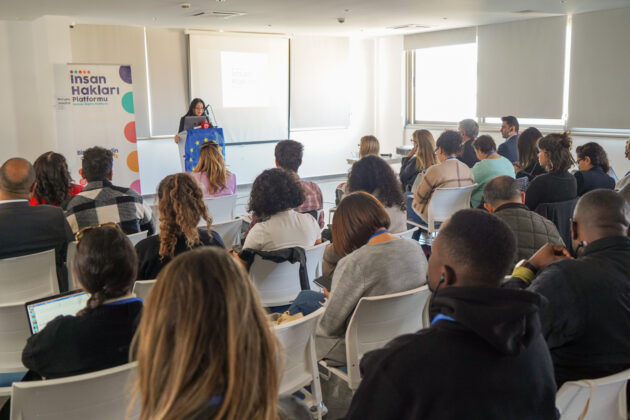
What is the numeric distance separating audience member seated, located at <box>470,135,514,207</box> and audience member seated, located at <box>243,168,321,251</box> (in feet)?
8.80

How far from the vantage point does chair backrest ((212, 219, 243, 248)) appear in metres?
4.16

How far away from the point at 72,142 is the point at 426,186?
496 cm

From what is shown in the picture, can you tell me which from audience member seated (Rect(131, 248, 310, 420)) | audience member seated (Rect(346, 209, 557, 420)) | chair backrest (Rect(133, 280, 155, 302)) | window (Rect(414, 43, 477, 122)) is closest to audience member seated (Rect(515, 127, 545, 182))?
chair backrest (Rect(133, 280, 155, 302))

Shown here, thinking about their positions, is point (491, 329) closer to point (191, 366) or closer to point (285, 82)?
point (191, 366)

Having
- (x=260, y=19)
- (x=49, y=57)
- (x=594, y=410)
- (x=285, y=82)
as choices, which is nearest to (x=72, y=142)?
(x=49, y=57)

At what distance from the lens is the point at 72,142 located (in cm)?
771

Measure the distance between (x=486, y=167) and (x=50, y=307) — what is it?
446 centimetres

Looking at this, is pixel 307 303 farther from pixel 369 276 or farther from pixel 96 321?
pixel 96 321

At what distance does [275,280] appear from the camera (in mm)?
3422

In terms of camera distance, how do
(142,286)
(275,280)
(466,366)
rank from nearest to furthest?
(466,366)
(142,286)
(275,280)

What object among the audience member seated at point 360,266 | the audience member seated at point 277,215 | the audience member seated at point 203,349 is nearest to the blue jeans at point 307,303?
the audience member seated at point 360,266

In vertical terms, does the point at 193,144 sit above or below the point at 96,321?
above

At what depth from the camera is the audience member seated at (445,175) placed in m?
5.50

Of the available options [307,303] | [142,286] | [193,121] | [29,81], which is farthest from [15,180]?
[29,81]
